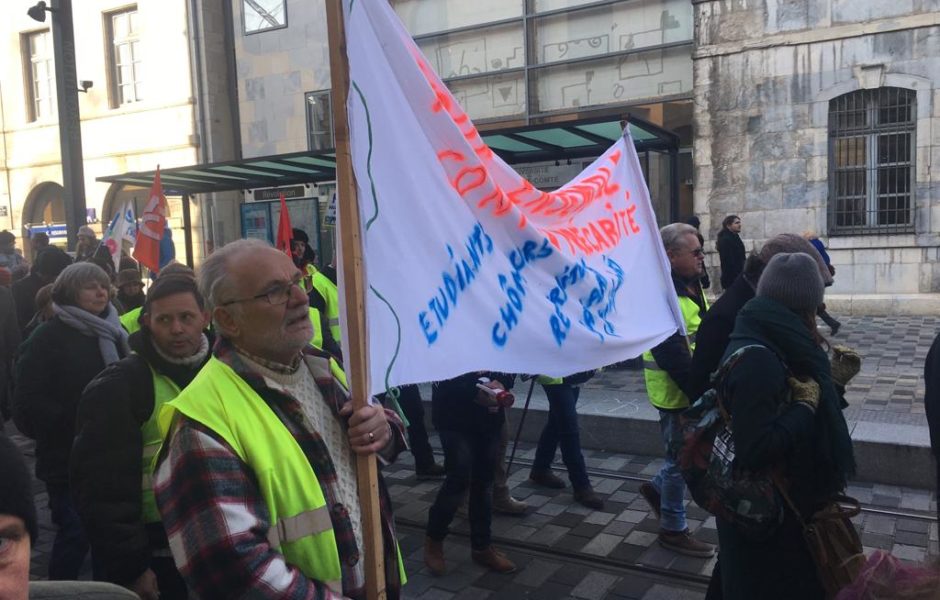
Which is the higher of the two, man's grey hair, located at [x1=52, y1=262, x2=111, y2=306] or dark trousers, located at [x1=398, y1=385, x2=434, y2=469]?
man's grey hair, located at [x1=52, y1=262, x2=111, y2=306]

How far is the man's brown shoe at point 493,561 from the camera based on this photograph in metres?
4.15

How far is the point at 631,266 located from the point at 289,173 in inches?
344

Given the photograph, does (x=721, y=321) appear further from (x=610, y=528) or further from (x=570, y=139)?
(x=570, y=139)

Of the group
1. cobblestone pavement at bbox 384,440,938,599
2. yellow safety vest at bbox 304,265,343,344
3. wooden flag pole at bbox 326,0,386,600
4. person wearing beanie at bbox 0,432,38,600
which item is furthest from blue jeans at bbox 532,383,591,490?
person wearing beanie at bbox 0,432,38,600

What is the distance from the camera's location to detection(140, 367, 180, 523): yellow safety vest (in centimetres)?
245

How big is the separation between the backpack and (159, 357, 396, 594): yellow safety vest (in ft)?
4.38

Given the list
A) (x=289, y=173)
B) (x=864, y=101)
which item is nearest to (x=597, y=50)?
(x=864, y=101)

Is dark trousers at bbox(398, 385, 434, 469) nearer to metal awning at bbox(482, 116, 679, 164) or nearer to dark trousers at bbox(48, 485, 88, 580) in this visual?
dark trousers at bbox(48, 485, 88, 580)

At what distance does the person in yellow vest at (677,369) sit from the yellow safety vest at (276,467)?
265 cm

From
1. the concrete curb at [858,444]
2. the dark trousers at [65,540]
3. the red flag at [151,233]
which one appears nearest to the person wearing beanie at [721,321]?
the concrete curb at [858,444]

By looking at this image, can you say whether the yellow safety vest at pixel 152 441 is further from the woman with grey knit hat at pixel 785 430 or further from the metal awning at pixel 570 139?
the metal awning at pixel 570 139

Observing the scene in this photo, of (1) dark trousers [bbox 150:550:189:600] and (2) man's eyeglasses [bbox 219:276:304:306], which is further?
(1) dark trousers [bbox 150:550:189:600]

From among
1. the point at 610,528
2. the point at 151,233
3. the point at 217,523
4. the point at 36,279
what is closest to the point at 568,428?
the point at 610,528

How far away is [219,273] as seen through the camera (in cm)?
195
